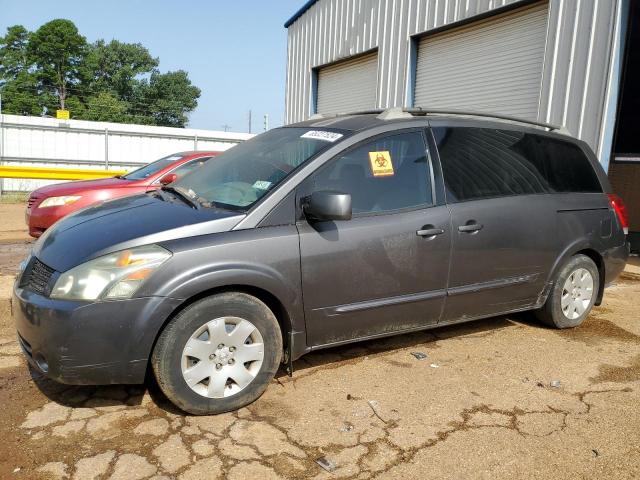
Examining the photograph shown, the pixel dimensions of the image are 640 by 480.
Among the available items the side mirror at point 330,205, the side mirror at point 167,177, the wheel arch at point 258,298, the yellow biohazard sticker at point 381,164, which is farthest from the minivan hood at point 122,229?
the side mirror at point 167,177

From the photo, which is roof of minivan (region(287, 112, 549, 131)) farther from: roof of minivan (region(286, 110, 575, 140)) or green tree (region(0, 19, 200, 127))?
green tree (region(0, 19, 200, 127))

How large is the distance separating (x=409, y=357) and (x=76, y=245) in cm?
230

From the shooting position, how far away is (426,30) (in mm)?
9383

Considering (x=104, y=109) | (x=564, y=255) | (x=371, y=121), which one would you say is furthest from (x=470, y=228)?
(x=104, y=109)

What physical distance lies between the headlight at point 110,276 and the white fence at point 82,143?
14464 millimetres

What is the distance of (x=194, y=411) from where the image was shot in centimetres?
278

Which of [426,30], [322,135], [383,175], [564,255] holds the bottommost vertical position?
[564,255]

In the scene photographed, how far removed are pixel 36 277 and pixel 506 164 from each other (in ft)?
10.5

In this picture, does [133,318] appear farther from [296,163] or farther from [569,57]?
[569,57]

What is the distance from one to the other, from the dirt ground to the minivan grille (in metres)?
0.68

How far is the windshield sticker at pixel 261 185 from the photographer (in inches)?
122

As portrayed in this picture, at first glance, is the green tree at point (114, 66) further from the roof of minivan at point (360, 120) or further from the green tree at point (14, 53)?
the roof of minivan at point (360, 120)

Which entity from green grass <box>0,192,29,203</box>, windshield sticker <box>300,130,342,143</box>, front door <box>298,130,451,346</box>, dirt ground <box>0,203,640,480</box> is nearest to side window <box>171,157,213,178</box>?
dirt ground <box>0,203,640,480</box>

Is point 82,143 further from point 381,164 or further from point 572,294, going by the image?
point 572,294
